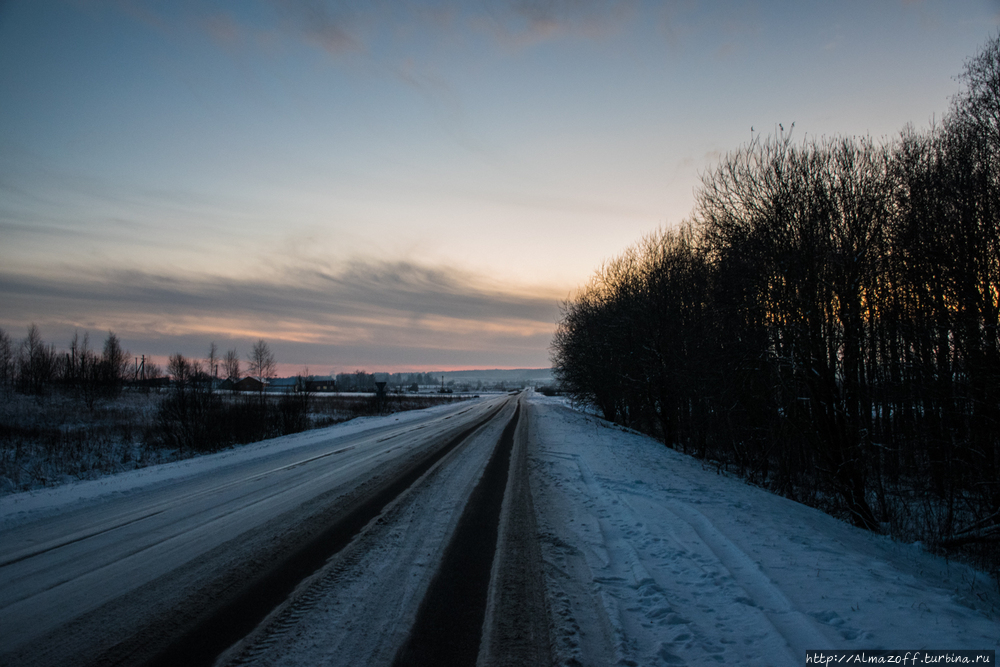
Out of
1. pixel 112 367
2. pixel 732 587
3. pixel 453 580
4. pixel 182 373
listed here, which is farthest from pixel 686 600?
pixel 112 367

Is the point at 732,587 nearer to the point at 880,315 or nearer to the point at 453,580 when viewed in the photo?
the point at 453,580

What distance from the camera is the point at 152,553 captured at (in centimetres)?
535

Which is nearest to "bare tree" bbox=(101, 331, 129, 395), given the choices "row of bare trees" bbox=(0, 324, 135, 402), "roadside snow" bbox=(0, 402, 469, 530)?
"row of bare trees" bbox=(0, 324, 135, 402)

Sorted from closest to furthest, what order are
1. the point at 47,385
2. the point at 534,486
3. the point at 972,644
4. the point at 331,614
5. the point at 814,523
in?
the point at 972,644 < the point at 331,614 < the point at 814,523 < the point at 534,486 < the point at 47,385

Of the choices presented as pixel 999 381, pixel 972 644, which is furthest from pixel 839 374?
pixel 972 644

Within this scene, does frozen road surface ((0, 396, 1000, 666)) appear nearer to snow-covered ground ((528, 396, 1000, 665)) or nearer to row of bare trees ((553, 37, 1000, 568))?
snow-covered ground ((528, 396, 1000, 665))

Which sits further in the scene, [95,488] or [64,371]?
[64,371]

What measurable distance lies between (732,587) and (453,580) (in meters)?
2.85

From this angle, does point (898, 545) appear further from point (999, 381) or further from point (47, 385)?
point (47, 385)

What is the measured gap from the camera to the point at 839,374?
36.0 ft

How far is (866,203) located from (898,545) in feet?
24.5

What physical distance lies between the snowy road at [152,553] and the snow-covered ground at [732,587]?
9.97ft

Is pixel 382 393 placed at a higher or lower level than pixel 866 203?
lower

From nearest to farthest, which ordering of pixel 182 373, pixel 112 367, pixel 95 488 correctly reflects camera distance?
pixel 95 488
pixel 182 373
pixel 112 367
